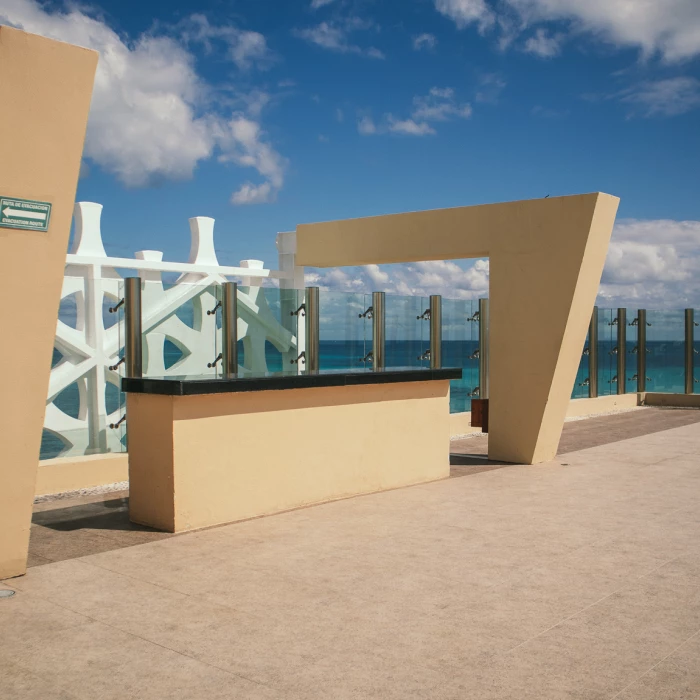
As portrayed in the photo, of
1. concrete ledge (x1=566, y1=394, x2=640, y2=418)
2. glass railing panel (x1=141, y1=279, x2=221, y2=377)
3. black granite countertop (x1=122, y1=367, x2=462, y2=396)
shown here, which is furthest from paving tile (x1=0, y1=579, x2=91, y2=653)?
concrete ledge (x1=566, y1=394, x2=640, y2=418)

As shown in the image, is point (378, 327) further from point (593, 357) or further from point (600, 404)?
point (600, 404)

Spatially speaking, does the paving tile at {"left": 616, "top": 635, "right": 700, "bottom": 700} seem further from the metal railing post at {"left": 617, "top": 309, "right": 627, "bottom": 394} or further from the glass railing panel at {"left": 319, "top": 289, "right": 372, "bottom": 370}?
the metal railing post at {"left": 617, "top": 309, "right": 627, "bottom": 394}

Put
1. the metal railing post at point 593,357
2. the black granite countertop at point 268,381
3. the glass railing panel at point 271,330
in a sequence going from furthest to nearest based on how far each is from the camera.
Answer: the metal railing post at point 593,357 → the glass railing panel at point 271,330 → the black granite countertop at point 268,381

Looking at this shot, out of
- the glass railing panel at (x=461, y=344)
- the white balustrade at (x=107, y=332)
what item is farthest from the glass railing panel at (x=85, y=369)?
the glass railing panel at (x=461, y=344)

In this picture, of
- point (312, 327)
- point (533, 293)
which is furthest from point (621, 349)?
point (312, 327)

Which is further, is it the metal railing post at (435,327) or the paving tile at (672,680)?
the metal railing post at (435,327)

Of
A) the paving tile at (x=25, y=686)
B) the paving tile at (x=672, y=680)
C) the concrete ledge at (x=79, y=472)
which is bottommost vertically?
the paving tile at (x=25, y=686)

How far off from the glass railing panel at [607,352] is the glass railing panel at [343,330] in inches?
306

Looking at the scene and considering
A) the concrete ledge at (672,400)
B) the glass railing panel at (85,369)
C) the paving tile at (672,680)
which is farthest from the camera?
the concrete ledge at (672,400)

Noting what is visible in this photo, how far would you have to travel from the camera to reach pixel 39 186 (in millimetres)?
5711

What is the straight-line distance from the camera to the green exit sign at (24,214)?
5.57 meters

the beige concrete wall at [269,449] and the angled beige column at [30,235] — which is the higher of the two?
the angled beige column at [30,235]

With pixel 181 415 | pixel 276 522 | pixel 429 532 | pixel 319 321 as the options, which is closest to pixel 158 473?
pixel 181 415

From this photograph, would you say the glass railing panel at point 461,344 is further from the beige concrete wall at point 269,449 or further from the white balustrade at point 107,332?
the beige concrete wall at point 269,449
